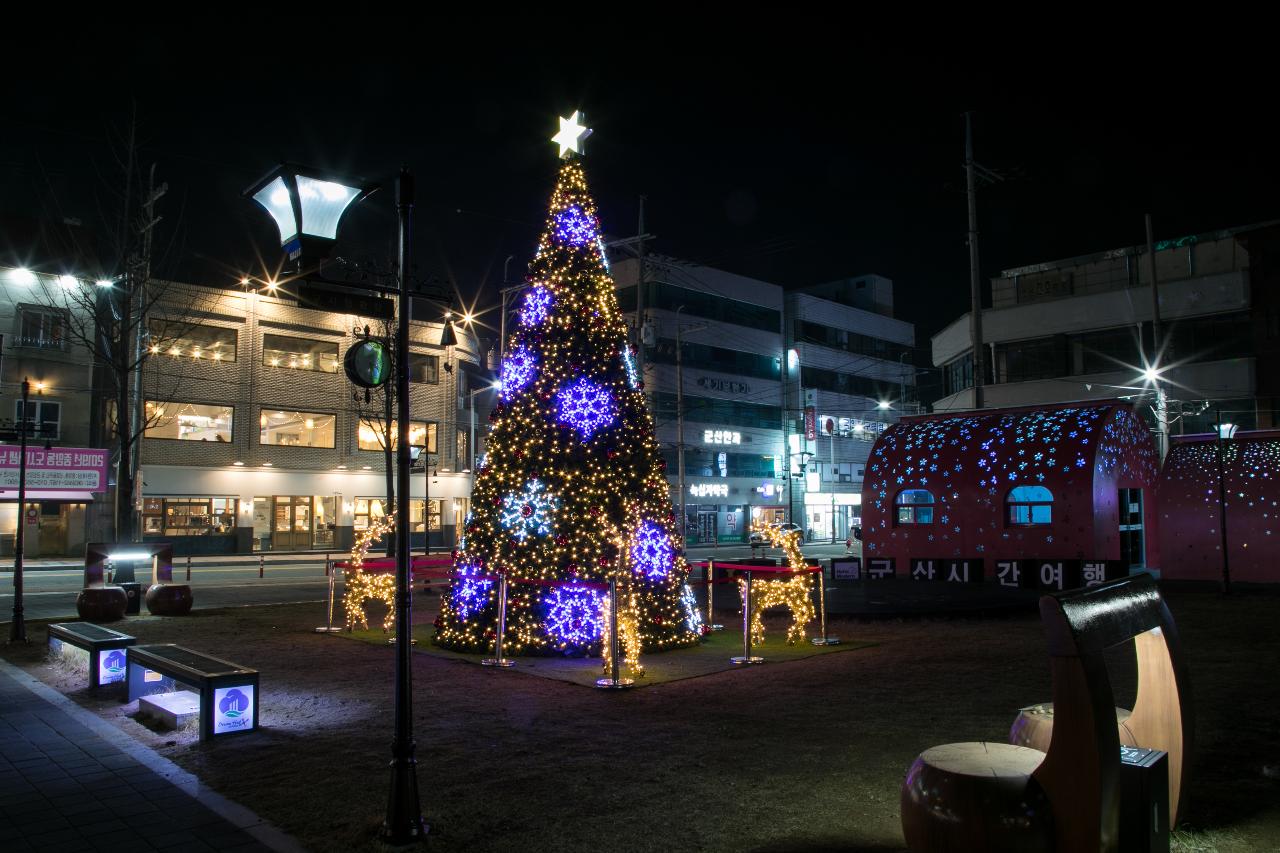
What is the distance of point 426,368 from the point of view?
165ft

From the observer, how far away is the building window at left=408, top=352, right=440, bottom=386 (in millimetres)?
49644

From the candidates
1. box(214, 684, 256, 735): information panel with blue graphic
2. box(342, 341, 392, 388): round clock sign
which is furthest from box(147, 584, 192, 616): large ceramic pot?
box(342, 341, 392, 388): round clock sign

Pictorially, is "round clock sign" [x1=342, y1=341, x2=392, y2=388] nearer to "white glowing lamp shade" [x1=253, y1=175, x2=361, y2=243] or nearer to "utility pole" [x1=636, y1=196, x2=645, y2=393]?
"white glowing lamp shade" [x1=253, y1=175, x2=361, y2=243]

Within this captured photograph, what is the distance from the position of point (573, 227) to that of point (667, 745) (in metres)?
7.70

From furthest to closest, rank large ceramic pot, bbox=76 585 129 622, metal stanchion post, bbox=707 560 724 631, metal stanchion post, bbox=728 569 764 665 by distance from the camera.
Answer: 1. large ceramic pot, bbox=76 585 129 622
2. metal stanchion post, bbox=707 560 724 631
3. metal stanchion post, bbox=728 569 764 665

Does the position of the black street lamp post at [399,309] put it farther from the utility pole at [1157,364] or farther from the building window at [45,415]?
the building window at [45,415]

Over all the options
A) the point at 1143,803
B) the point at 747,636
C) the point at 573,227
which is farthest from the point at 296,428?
the point at 1143,803

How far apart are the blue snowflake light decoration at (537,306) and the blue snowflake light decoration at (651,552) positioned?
3.27m

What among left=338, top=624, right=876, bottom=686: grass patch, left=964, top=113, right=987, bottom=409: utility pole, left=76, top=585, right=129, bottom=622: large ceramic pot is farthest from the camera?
left=964, top=113, right=987, bottom=409: utility pole

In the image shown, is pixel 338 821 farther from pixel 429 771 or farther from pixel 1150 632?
pixel 1150 632

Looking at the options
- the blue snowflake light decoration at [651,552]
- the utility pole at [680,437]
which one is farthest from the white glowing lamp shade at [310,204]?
the utility pole at [680,437]

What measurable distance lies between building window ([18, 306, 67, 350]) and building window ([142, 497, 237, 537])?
25.2 ft

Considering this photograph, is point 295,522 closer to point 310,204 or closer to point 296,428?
point 296,428

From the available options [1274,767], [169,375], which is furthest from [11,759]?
[169,375]
